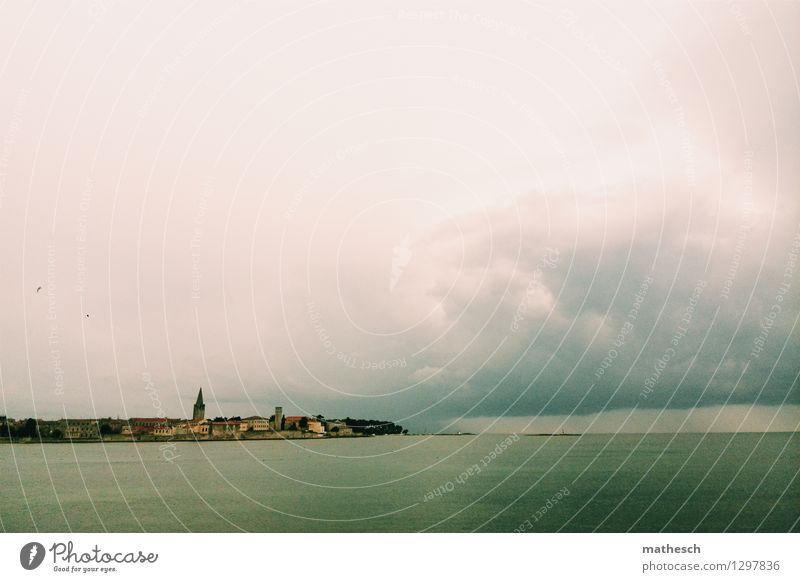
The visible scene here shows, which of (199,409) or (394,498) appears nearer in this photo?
(199,409)

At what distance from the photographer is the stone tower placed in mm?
17616

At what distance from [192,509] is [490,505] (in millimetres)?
12101

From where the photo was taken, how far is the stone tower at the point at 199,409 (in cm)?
1762

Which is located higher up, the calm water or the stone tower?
the stone tower

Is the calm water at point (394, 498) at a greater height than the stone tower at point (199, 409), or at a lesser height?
lesser

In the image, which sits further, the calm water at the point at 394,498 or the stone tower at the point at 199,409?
the calm water at the point at 394,498

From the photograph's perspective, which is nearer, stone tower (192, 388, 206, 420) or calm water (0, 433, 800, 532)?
stone tower (192, 388, 206, 420)

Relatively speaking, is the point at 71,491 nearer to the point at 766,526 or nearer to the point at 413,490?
the point at 413,490

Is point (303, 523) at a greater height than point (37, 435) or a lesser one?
lesser

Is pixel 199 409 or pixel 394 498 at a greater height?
pixel 199 409

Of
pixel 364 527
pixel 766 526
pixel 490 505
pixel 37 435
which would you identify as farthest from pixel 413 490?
pixel 37 435

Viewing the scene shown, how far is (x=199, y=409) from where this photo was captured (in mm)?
20172
